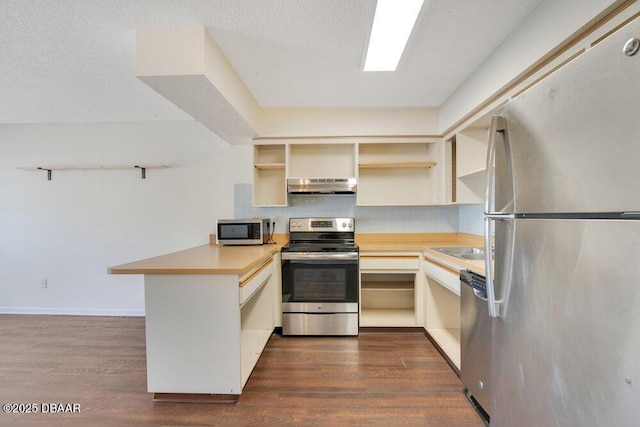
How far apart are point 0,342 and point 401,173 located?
14.4 feet

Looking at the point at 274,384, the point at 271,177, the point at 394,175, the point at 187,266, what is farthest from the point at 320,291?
the point at 394,175

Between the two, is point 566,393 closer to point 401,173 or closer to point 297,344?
point 297,344

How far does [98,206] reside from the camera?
10.2 ft

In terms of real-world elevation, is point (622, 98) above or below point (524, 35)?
below

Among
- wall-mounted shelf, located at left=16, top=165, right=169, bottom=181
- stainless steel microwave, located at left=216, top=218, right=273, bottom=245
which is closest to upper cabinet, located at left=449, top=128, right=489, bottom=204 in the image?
stainless steel microwave, located at left=216, top=218, right=273, bottom=245

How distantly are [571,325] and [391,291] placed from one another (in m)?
2.24

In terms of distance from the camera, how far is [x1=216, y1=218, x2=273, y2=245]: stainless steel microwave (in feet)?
8.75

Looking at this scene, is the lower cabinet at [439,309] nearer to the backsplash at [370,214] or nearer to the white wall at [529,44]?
the backsplash at [370,214]

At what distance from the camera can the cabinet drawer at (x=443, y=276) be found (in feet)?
6.10

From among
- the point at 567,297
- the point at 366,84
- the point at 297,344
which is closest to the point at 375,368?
the point at 297,344

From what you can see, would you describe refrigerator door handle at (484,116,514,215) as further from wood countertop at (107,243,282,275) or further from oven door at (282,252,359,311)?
oven door at (282,252,359,311)

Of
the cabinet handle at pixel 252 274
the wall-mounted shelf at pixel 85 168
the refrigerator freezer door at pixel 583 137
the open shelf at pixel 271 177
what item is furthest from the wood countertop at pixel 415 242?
the wall-mounted shelf at pixel 85 168

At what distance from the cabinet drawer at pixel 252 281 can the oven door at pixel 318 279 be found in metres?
0.28

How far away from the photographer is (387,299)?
292 centimetres
